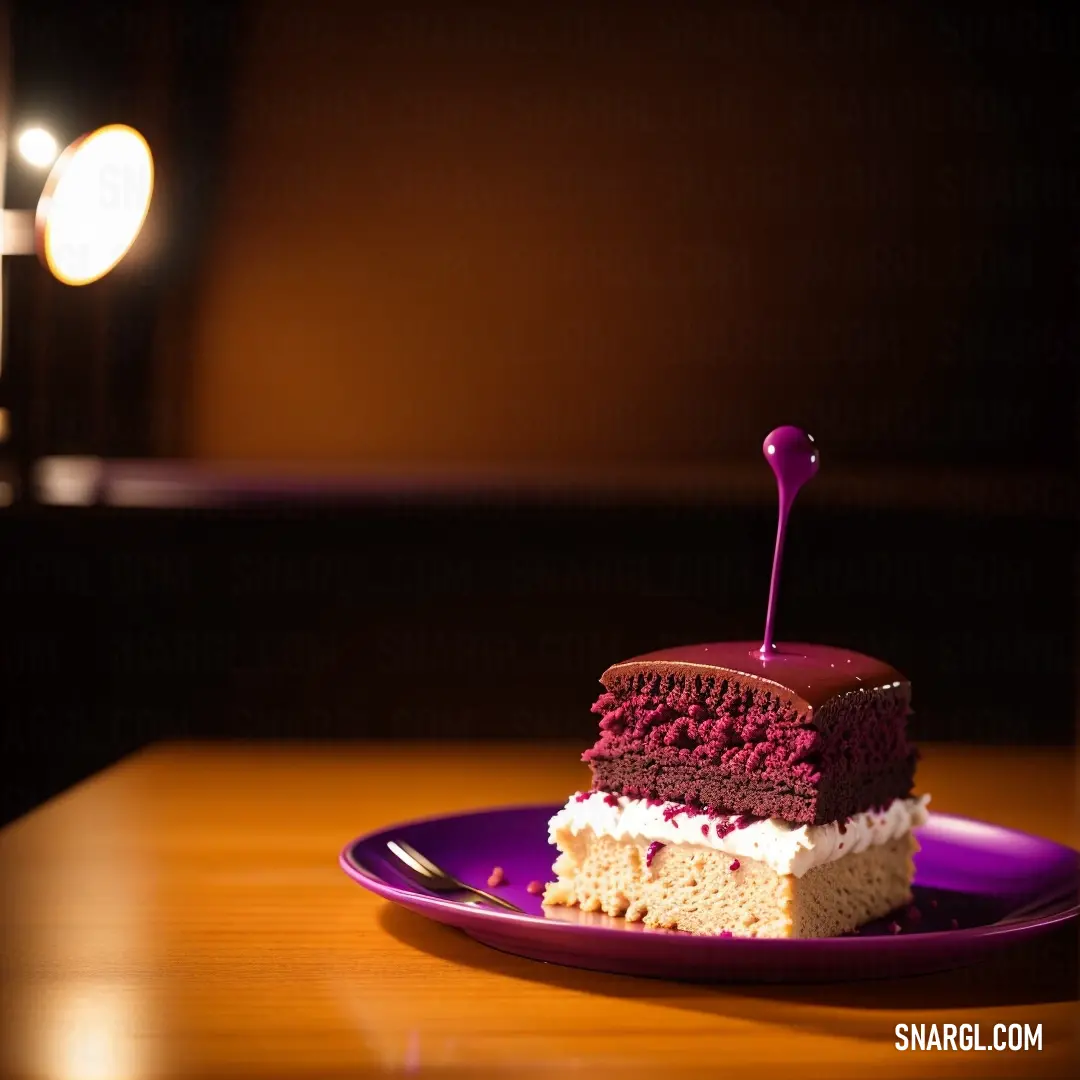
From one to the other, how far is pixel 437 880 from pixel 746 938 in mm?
370

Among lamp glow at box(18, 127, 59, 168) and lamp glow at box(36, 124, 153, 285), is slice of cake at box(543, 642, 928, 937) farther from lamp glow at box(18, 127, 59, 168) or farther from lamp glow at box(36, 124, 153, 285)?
lamp glow at box(18, 127, 59, 168)

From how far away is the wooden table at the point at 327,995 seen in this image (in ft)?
2.86

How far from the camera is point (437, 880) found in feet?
4.15

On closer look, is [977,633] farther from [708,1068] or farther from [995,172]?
[708,1068]

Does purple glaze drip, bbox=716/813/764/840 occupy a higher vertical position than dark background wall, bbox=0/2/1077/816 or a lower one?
lower

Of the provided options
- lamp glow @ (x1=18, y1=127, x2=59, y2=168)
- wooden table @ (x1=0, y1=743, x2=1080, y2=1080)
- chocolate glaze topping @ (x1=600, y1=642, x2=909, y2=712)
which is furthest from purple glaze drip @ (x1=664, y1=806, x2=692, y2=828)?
lamp glow @ (x1=18, y1=127, x2=59, y2=168)

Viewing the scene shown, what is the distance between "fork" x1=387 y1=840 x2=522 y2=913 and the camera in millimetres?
1234

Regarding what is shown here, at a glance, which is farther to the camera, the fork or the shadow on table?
the fork

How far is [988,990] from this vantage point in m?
1.02

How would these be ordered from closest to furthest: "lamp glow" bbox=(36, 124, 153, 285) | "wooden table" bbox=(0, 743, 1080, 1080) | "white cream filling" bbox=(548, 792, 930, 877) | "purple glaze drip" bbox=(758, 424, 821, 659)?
"wooden table" bbox=(0, 743, 1080, 1080), "white cream filling" bbox=(548, 792, 930, 877), "purple glaze drip" bbox=(758, 424, 821, 659), "lamp glow" bbox=(36, 124, 153, 285)

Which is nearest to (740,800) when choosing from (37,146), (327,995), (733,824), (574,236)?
(733,824)

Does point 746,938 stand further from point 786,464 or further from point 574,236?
point 574,236

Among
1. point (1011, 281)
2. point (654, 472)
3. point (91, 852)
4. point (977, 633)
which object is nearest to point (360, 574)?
point (654, 472)

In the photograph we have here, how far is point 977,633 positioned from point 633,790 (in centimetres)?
206
